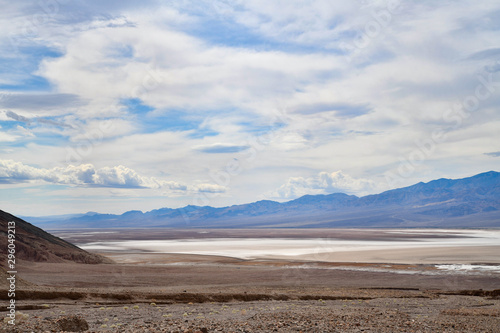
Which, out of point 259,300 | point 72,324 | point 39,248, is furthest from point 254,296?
point 39,248

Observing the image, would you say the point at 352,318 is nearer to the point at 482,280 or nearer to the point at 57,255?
the point at 482,280

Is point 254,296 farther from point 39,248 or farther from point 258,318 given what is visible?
point 39,248

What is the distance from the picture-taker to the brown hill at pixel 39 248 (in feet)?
152

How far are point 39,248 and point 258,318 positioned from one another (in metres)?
42.9

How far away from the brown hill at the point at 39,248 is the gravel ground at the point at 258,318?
100ft

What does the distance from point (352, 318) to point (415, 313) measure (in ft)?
15.8

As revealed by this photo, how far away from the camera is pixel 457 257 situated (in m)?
54.1

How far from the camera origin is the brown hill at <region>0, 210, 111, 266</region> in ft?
152

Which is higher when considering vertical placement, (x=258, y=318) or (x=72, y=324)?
(x=72, y=324)

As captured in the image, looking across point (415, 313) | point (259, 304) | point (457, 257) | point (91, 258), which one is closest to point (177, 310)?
point (259, 304)

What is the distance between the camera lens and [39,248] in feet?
160

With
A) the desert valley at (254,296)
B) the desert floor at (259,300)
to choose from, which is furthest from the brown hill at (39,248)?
the desert floor at (259,300)

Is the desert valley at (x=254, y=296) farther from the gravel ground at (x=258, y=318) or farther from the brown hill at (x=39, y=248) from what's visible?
the brown hill at (x=39, y=248)

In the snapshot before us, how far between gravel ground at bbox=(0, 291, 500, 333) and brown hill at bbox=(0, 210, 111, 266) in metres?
30.5
